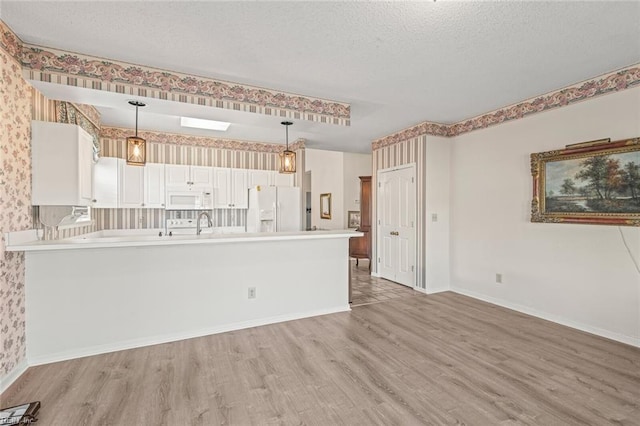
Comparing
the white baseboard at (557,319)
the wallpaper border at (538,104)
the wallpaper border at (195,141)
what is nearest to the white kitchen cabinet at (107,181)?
the wallpaper border at (195,141)

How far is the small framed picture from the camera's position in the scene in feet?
26.2

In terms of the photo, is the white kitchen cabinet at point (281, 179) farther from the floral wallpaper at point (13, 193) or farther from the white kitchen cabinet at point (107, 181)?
the floral wallpaper at point (13, 193)

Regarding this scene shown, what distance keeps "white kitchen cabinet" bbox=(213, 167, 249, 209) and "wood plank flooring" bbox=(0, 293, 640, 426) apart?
2.99 meters

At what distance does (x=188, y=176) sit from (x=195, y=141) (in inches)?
30.1

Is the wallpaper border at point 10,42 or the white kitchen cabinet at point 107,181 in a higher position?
the wallpaper border at point 10,42

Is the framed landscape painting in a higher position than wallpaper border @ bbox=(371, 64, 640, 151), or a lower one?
lower

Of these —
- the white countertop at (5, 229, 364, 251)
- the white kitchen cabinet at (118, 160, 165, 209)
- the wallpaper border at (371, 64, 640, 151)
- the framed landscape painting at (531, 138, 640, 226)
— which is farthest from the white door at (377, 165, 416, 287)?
the white kitchen cabinet at (118, 160, 165, 209)

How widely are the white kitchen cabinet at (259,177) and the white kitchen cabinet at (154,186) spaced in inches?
59.3

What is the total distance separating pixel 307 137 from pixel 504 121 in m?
3.12

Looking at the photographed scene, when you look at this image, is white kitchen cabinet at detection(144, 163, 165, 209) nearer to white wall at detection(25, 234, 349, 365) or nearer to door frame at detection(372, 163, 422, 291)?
white wall at detection(25, 234, 349, 365)

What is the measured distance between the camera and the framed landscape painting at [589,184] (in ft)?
9.96

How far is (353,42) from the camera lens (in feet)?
8.30

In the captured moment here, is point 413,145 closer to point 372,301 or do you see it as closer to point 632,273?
point 372,301

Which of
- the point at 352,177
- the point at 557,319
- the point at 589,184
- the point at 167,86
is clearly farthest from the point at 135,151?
the point at 352,177
